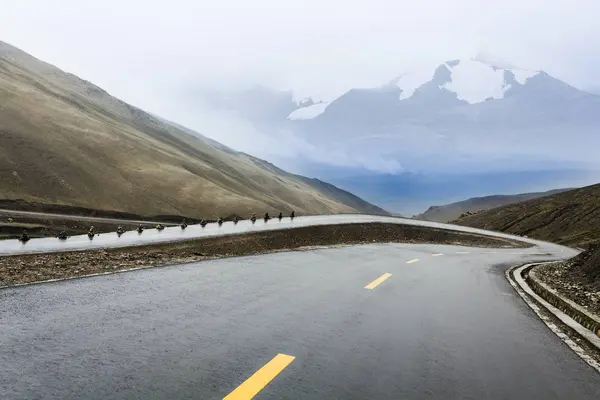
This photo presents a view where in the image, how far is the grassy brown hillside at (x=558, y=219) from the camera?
76.3m

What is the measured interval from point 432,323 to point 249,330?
3278 millimetres

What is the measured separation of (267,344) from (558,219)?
92.2 metres

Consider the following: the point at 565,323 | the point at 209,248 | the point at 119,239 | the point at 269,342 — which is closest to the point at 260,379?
the point at 269,342

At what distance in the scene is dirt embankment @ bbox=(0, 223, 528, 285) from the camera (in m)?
12.9

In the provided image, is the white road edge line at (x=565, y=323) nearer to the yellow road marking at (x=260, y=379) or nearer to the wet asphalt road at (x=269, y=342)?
the wet asphalt road at (x=269, y=342)

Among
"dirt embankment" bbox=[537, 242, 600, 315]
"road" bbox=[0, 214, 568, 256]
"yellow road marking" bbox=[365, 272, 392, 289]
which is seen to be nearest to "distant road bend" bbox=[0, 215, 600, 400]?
"yellow road marking" bbox=[365, 272, 392, 289]

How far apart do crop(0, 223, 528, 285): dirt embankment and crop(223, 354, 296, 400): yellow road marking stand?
750 cm

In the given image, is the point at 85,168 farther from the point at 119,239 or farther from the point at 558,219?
the point at 558,219

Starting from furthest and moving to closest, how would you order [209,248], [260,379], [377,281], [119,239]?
1. [119,239]
2. [209,248]
3. [377,281]
4. [260,379]

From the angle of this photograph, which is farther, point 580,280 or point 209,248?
point 209,248

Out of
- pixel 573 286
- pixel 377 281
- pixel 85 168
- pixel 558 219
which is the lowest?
pixel 377 281

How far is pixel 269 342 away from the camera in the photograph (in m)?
6.60

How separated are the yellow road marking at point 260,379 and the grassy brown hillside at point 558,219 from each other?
69.4 m

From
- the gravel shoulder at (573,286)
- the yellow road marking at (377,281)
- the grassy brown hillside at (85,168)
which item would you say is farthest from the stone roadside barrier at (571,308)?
the grassy brown hillside at (85,168)
